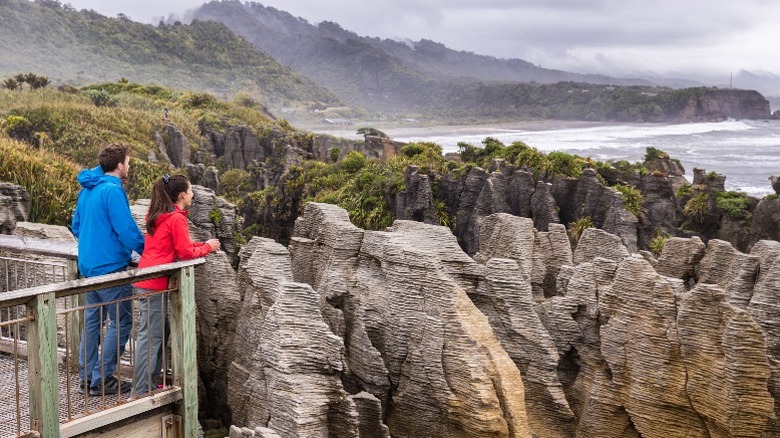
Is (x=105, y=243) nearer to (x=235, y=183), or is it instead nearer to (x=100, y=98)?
(x=235, y=183)

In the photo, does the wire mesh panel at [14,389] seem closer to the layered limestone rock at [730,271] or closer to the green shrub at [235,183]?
the layered limestone rock at [730,271]

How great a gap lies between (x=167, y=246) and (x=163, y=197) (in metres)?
0.45

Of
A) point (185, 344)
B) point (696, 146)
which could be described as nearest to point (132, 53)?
point (696, 146)

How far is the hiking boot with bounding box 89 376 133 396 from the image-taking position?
25.8 feet

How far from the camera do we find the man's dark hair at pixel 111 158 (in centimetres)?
770

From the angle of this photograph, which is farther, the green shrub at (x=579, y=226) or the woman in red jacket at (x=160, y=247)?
the green shrub at (x=579, y=226)

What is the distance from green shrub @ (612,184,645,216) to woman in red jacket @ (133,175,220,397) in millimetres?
21570

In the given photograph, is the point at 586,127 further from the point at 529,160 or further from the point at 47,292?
the point at 47,292

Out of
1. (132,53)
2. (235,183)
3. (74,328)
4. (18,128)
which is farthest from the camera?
(132,53)

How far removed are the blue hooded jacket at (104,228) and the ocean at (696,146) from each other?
145 feet

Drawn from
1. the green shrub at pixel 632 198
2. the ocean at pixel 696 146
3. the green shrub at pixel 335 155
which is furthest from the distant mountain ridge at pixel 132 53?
the green shrub at pixel 632 198

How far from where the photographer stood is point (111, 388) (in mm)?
7961

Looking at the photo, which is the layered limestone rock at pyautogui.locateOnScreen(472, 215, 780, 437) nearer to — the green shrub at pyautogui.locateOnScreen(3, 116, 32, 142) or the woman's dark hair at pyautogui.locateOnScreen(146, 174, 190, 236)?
the woman's dark hair at pyautogui.locateOnScreen(146, 174, 190, 236)

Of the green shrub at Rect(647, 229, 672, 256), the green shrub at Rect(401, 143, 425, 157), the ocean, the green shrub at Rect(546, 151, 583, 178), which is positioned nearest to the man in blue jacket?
the green shrub at Rect(647, 229, 672, 256)
